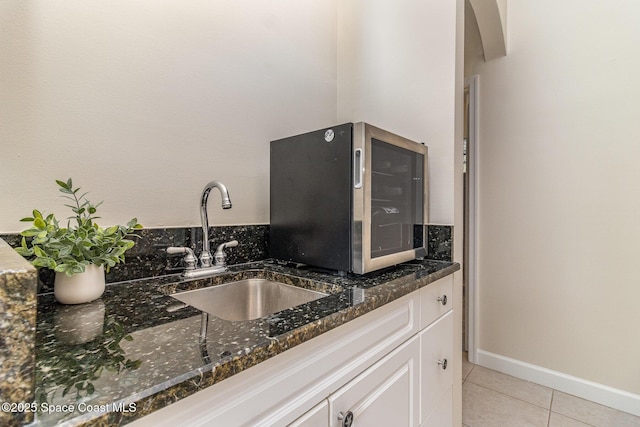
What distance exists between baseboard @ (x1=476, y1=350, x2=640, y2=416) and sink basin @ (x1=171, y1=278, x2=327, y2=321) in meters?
1.70

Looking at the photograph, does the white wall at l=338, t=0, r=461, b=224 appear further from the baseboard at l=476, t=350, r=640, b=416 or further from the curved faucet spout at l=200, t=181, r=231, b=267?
the baseboard at l=476, t=350, r=640, b=416

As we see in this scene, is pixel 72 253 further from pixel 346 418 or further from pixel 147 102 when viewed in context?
pixel 346 418

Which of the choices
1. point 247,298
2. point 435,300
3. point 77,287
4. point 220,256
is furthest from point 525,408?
point 77,287

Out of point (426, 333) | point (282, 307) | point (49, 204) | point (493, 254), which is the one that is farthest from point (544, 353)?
point (49, 204)

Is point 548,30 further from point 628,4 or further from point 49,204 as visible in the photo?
point 49,204

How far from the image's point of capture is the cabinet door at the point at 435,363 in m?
0.98

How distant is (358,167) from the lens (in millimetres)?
932

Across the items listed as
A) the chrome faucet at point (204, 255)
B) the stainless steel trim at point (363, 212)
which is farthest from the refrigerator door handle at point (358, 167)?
the chrome faucet at point (204, 255)

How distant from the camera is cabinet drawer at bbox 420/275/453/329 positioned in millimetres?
991

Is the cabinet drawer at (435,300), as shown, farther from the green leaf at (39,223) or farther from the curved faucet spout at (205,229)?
the green leaf at (39,223)

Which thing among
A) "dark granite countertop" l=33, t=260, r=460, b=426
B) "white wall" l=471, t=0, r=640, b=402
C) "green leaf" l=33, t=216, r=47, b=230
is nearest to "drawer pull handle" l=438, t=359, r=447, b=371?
"dark granite countertop" l=33, t=260, r=460, b=426

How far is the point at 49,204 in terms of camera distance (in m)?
0.82

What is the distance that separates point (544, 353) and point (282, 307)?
172cm

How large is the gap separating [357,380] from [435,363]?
1.71 feet
